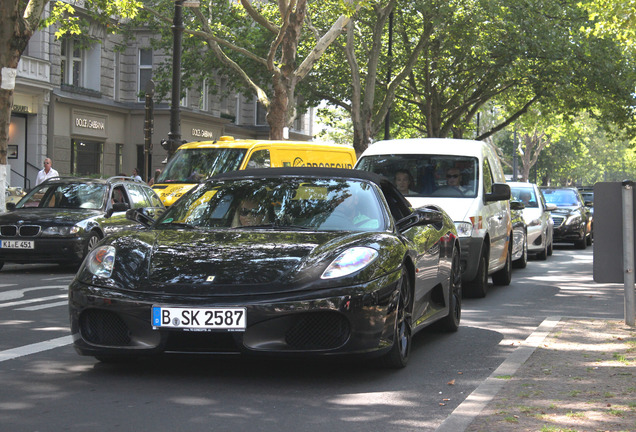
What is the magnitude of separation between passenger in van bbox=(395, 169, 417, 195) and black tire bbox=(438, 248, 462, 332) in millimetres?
3618

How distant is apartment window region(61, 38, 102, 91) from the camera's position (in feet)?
122

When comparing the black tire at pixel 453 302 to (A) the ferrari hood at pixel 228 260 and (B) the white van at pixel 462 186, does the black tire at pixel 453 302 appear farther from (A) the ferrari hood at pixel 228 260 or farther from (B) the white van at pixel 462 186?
(B) the white van at pixel 462 186

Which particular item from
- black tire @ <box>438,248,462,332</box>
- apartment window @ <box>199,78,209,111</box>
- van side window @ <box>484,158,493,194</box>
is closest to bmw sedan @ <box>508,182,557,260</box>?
van side window @ <box>484,158,493,194</box>

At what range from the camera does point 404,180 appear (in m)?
13.0

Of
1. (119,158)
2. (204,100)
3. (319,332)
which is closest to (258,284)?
(319,332)

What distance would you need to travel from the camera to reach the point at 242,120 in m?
53.8

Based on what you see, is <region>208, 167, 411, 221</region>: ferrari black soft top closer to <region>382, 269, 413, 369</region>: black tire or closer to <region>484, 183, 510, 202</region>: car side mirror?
<region>382, 269, 413, 369</region>: black tire

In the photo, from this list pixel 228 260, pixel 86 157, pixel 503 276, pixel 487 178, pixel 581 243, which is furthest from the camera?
pixel 86 157

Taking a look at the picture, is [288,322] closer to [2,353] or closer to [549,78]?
[2,353]

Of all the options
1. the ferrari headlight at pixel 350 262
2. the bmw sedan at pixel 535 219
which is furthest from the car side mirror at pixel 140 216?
the bmw sedan at pixel 535 219

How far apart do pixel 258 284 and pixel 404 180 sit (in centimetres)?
715

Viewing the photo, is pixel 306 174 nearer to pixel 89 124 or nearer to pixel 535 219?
pixel 535 219

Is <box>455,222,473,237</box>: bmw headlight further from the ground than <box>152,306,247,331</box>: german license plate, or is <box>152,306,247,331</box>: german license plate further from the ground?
<box>455,222,473,237</box>: bmw headlight

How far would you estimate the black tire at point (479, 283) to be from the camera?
1243 centimetres
